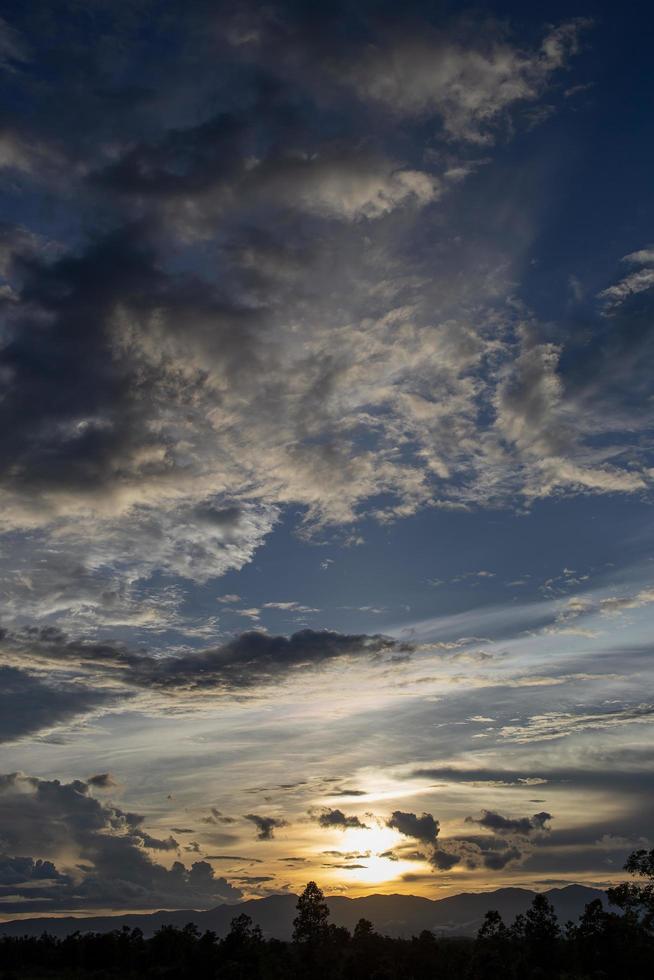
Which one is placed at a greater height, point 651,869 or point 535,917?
point 651,869

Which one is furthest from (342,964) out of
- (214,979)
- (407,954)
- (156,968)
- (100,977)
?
(100,977)

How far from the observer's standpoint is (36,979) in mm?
178375

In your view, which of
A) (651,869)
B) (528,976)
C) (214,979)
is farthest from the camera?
(214,979)

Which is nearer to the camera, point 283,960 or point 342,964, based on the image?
point 283,960

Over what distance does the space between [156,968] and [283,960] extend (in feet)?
133

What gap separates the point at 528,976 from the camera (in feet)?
514

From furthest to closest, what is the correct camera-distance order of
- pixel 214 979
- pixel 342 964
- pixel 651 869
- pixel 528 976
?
pixel 342 964 < pixel 214 979 < pixel 528 976 < pixel 651 869

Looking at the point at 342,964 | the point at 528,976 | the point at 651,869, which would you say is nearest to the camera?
the point at 651,869

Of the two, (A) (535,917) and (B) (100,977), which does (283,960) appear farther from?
(A) (535,917)

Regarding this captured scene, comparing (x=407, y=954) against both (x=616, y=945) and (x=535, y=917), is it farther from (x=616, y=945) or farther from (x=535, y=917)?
(x=616, y=945)

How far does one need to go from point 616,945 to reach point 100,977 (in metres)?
123

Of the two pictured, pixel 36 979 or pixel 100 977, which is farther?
pixel 100 977

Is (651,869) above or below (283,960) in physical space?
above

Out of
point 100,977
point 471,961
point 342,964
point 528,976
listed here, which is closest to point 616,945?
point 528,976
